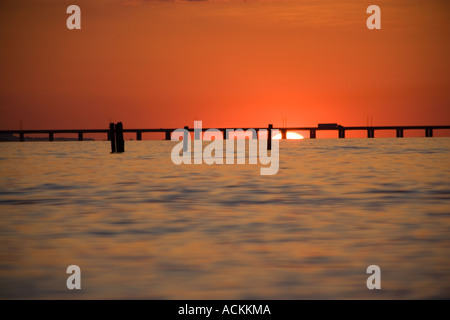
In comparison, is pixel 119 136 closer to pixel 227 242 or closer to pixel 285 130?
pixel 227 242

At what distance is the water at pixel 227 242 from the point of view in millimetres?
5562

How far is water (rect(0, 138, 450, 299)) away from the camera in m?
5.56

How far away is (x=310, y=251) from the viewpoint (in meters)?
7.10

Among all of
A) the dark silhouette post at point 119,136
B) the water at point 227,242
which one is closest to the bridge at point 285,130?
the dark silhouette post at point 119,136

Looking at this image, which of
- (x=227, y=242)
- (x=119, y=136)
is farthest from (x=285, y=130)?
(x=227, y=242)

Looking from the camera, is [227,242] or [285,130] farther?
[285,130]

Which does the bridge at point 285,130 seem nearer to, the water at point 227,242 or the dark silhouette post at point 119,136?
the dark silhouette post at point 119,136

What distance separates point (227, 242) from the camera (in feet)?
25.2

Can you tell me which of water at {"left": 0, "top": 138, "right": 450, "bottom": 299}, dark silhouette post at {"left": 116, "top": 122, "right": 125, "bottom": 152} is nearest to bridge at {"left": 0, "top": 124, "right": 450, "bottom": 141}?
dark silhouette post at {"left": 116, "top": 122, "right": 125, "bottom": 152}

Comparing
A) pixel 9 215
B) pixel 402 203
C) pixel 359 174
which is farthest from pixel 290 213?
pixel 359 174

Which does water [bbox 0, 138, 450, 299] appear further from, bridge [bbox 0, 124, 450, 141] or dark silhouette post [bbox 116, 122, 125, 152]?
bridge [bbox 0, 124, 450, 141]

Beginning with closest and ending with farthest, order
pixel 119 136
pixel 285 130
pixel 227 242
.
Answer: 1. pixel 227 242
2. pixel 119 136
3. pixel 285 130

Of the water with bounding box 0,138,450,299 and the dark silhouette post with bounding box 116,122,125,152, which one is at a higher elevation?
the dark silhouette post with bounding box 116,122,125,152
